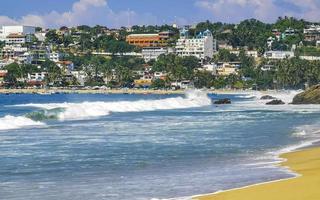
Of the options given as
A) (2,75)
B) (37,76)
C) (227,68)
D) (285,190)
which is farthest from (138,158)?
(227,68)

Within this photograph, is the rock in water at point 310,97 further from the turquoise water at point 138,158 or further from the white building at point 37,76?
the white building at point 37,76

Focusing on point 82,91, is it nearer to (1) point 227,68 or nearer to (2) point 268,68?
(1) point 227,68

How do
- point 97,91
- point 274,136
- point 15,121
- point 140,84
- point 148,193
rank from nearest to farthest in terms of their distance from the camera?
1. point 148,193
2. point 274,136
3. point 15,121
4. point 97,91
5. point 140,84

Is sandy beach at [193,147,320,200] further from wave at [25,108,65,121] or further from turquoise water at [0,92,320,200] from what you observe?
wave at [25,108,65,121]

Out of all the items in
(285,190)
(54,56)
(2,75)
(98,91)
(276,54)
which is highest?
(54,56)

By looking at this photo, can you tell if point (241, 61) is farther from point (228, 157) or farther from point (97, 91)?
point (228, 157)

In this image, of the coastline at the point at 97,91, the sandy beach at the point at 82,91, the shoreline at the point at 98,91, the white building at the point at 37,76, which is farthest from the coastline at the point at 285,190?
the white building at the point at 37,76

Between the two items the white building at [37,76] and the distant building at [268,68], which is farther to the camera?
the white building at [37,76]

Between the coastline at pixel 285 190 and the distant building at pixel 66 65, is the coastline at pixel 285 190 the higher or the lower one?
the lower one

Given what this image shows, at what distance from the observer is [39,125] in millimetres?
41688

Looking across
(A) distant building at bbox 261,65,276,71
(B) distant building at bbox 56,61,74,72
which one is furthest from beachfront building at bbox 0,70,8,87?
(A) distant building at bbox 261,65,276,71

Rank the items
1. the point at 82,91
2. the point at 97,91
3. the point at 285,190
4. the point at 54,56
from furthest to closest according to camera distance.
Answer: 1. the point at 54,56
2. the point at 82,91
3. the point at 97,91
4. the point at 285,190

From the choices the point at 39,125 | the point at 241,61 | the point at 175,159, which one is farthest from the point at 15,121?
the point at 241,61

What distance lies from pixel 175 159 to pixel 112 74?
147259 millimetres
